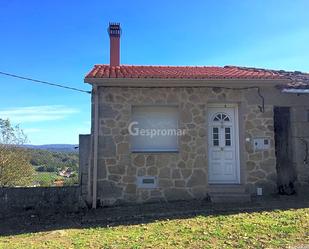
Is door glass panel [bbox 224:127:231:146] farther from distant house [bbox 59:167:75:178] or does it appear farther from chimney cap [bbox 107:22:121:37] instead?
distant house [bbox 59:167:75:178]

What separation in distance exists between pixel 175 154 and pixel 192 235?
13.3 feet

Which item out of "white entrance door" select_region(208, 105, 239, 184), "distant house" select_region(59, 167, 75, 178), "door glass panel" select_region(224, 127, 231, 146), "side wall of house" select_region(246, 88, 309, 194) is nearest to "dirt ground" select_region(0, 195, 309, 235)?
"side wall of house" select_region(246, 88, 309, 194)

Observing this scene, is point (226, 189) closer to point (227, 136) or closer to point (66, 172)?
point (227, 136)

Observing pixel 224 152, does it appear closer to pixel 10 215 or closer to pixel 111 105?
pixel 111 105

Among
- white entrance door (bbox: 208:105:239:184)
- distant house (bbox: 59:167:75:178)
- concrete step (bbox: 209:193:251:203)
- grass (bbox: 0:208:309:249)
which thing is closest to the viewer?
grass (bbox: 0:208:309:249)

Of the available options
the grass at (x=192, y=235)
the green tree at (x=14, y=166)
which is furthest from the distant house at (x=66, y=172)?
the grass at (x=192, y=235)

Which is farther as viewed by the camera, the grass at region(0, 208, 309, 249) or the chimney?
the chimney

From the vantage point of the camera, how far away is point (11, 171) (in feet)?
56.5

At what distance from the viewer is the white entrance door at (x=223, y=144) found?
1229 centimetres

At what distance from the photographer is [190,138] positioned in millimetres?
11758

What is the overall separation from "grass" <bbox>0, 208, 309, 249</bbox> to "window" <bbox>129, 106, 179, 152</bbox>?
10.3 feet

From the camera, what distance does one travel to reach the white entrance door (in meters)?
12.3

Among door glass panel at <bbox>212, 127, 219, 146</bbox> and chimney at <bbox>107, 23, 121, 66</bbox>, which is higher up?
chimney at <bbox>107, 23, 121, 66</bbox>

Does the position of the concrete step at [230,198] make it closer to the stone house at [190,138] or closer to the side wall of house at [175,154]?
the stone house at [190,138]
